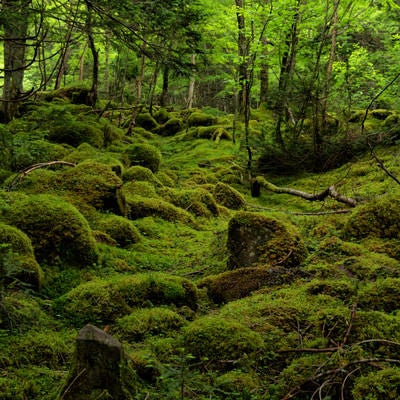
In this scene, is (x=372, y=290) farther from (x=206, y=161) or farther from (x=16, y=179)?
(x=206, y=161)

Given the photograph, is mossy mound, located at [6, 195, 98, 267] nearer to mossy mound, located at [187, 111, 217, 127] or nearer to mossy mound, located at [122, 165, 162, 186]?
mossy mound, located at [122, 165, 162, 186]

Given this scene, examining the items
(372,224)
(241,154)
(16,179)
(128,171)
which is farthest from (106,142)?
(372,224)

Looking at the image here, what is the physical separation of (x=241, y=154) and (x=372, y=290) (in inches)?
403

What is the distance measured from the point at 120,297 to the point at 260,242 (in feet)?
7.38

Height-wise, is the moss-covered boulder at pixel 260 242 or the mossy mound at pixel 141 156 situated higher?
the mossy mound at pixel 141 156

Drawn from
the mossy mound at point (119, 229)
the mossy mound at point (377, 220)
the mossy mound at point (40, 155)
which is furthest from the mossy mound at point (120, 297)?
the mossy mound at point (40, 155)

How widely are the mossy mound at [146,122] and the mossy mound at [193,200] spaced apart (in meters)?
10.2

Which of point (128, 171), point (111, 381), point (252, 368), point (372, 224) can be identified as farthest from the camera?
point (128, 171)

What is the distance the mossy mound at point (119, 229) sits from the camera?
22.9 feet

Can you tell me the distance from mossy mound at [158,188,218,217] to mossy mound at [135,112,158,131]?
33.4 feet

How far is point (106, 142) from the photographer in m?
12.8

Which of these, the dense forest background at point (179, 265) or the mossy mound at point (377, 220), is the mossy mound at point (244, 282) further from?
the mossy mound at point (377, 220)

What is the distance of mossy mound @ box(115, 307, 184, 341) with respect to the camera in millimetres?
4152

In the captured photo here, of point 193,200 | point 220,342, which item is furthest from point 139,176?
point 220,342
